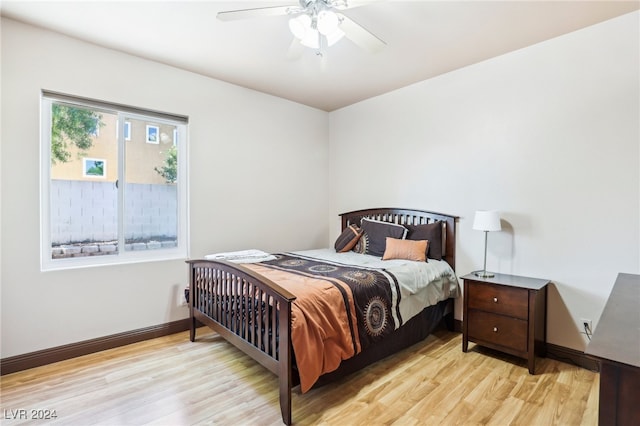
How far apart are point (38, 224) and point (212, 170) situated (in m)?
1.50

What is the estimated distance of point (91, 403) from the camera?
199 centimetres

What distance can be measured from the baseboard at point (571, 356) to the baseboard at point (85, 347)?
131 inches

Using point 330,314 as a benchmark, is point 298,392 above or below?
below

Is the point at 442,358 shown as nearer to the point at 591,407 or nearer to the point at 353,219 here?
the point at 591,407

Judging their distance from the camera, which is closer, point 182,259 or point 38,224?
point 38,224

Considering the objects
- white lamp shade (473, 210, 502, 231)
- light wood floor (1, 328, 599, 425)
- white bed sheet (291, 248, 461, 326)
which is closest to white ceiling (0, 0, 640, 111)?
white lamp shade (473, 210, 502, 231)

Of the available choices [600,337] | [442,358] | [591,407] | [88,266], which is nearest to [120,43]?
[88,266]

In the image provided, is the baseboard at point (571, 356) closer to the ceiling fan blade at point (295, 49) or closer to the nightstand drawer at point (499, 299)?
the nightstand drawer at point (499, 299)

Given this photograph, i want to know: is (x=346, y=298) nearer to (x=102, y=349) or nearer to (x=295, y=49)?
(x=295, y=49)

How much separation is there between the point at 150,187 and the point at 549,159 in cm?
362

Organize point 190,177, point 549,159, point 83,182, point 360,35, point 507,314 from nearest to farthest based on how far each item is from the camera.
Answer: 1. point 360,35
2. point 507,314
3. point 549,159
4. point 83,182
5. point 190,177

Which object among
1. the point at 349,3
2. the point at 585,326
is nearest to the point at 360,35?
the point at 349,3

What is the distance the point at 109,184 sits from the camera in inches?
113

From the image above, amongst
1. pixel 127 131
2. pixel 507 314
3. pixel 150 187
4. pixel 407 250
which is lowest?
pixel 507 314
